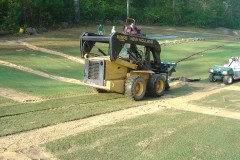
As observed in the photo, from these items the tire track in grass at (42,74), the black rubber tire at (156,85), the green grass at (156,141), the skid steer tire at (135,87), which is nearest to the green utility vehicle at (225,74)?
the black rubber tire at (156,85)

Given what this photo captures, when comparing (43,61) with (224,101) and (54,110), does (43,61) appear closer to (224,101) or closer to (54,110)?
(54,110)

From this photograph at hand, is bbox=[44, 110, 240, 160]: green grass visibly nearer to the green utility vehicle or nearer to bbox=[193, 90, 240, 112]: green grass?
bbox=[193, 90, 240, 112]: green grass

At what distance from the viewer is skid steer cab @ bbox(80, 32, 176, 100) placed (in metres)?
11.3

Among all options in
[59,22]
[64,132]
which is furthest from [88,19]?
[64,132]

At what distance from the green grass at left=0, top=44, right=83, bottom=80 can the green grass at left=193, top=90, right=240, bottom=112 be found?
231 inches

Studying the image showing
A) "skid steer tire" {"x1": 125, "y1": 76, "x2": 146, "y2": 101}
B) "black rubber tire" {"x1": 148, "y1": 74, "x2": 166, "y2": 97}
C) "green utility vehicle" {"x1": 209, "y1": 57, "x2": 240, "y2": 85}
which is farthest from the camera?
"green utility vehicle" {"x1": 209, "y1": 57, "x2": 240, "y2": 85}

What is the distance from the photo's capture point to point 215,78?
53.7ft

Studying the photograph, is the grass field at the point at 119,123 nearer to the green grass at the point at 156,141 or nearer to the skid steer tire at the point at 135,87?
the green grass at the point at 156,141

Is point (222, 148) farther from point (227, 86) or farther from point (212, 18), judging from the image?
point (212, 18)

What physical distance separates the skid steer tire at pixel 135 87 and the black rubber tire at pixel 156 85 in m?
0.44

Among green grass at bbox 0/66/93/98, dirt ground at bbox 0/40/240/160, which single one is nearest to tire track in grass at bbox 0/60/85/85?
green grass at bbox 0/66/93/98

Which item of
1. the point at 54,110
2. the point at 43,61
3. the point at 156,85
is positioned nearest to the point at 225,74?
the point at 156,85

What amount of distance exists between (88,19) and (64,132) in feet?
131

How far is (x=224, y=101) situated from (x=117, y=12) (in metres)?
42.2
